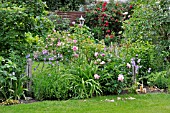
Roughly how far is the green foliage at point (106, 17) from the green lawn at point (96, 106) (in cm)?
748

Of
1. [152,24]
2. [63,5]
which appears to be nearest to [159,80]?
[152,24]

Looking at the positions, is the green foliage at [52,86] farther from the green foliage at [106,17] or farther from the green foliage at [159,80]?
the green foliage at [106,17]

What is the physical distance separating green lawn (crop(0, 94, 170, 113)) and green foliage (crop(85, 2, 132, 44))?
24.5 ft

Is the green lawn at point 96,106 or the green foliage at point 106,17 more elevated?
the green foliage at point 106,17

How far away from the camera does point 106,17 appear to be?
515 inches

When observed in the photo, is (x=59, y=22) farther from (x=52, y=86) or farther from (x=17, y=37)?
(x=52, y=86)

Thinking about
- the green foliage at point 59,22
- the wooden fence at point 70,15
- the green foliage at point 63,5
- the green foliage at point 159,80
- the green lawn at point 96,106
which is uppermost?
→ the green foliage at point 63,5

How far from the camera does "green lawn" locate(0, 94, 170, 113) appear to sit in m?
4.84

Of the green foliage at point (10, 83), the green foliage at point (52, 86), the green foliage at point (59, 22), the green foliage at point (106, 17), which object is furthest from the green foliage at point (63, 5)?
the green foliage at point (10, 83)

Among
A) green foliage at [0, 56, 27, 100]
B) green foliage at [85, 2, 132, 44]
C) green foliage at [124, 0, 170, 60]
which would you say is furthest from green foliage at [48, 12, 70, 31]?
green foliage at [0, 56, 27, 100]

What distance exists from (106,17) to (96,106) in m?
8.38

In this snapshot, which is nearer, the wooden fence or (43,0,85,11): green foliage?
the wooden fence

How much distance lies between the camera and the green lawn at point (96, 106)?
15.9ft

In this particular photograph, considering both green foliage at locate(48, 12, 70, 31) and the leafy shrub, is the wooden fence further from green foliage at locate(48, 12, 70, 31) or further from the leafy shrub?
the leafy shrub
